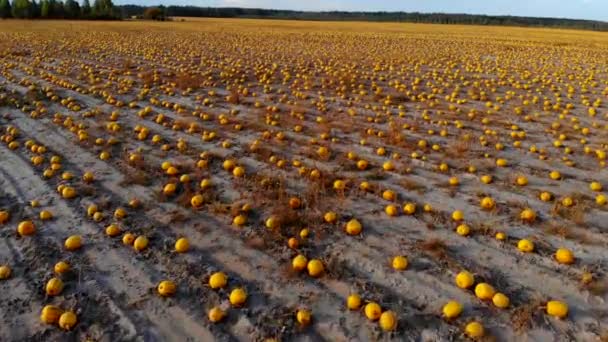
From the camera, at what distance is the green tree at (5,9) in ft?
214

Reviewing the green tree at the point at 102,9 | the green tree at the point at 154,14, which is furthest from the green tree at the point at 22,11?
the green tree at the point at 154,14

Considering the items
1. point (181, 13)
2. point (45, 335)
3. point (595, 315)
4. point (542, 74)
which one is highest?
point (181, 13)

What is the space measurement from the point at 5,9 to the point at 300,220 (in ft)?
277

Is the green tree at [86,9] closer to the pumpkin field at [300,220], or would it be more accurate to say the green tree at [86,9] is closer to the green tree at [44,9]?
the green tree at [44,9]

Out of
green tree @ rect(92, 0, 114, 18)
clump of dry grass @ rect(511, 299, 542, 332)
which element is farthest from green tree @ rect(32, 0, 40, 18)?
clump of dry grass @ rect(511, 299, 542, 332)

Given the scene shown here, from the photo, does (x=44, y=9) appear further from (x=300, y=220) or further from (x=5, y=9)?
(x=300, y=220)

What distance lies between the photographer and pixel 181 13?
3844 inches

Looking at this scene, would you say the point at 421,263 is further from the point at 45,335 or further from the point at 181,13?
the point at 181,13

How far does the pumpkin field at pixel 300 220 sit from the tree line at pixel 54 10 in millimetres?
70717

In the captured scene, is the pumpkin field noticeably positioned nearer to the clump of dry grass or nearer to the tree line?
the clump of dry grass

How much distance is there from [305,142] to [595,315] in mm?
5616

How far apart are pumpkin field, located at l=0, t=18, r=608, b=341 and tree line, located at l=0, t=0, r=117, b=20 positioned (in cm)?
7072

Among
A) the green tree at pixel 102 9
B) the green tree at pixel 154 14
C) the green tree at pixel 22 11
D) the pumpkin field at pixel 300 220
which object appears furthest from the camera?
the green tree at pixel 154 14

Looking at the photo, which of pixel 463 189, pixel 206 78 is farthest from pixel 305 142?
pixel 206 78
